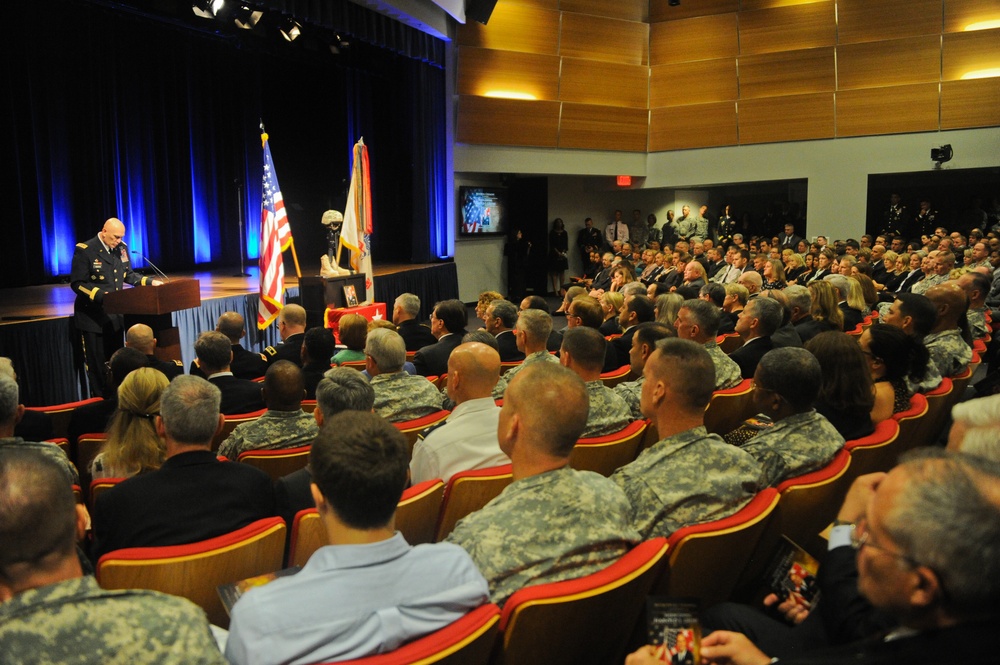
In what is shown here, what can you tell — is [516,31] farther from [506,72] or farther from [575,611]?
[575,611]

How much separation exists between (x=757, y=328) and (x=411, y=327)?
103 inches

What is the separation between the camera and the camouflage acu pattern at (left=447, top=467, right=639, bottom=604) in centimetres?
192

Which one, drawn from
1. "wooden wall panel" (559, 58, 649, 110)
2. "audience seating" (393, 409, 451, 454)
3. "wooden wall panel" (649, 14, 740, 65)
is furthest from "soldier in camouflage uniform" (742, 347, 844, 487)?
"wooden wall panel" (649, 14, 740, 65)

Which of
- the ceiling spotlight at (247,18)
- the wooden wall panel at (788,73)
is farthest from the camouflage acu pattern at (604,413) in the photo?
the wooden wall panel at (788,73)

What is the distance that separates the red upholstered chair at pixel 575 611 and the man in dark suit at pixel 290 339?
3.85 m

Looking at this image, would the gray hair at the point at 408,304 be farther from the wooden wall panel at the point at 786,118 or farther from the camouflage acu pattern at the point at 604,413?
the wooden wall panel at the point at 786,118

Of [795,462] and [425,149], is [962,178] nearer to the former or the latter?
[425,149]

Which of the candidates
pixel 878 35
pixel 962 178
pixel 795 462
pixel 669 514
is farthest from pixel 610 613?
pixel 962 178

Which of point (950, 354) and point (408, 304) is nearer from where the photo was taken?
point (950, 354)

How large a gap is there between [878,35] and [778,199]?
3646 mm

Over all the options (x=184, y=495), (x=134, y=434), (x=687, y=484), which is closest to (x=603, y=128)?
(x=134, y=434)

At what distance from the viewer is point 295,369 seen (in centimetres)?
332

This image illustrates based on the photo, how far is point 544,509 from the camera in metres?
2.00

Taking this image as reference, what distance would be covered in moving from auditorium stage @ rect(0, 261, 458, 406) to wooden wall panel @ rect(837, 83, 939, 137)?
26.7 ft
